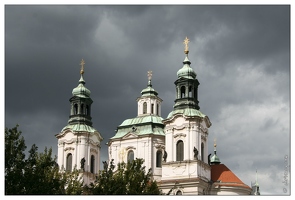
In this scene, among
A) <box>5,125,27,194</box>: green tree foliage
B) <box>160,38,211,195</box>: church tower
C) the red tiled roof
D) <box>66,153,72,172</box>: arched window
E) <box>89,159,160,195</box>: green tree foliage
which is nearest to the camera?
<box>5,125,27,194</box>: green tree foliage

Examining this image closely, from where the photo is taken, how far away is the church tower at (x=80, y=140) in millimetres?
73125

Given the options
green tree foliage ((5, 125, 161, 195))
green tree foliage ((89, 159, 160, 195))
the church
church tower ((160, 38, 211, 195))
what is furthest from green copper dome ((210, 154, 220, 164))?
green tree foliage ((5, 125, 161, 195))

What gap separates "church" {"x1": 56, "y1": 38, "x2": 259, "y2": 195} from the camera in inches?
2522

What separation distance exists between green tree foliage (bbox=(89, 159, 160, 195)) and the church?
329 inches

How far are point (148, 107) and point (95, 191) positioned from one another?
28.2 metres

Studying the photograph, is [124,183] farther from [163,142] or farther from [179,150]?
[163,142]

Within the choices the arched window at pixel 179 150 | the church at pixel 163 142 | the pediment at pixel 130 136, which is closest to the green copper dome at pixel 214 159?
the church at pixel 163 142

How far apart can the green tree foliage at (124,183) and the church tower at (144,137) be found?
17181 millimetres

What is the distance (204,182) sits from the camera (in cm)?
6384

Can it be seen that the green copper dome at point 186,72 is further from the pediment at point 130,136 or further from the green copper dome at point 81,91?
the green copper dome at point 81,91

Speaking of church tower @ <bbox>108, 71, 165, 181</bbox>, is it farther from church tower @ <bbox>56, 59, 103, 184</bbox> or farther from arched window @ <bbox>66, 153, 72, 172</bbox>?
arched window @ <bbox>66, 153, 72, 172</bbox>

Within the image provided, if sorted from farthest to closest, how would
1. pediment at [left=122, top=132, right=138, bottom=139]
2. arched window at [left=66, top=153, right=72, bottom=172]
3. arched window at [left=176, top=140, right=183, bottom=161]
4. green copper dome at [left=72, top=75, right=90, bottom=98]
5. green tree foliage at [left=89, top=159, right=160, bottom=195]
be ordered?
1. green copper dome at [left=72, top=75, right=90, bottom=98]
2. arched window at [left=66, top=153, right=72, bottom=172]
3. pediment at [left=122, top=132, right=138, bottom=139]
4. arched window at [left=176, top=140, right=183, bottom=161]
5. green tree foliage at [left=89, top=159, right=160, bottom=195]
